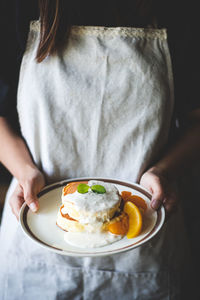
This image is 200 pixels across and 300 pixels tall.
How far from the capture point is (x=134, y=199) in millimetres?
910

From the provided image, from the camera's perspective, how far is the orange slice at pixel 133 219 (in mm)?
784

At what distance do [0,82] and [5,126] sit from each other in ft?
0.60

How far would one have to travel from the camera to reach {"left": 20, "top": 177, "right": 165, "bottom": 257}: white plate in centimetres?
73

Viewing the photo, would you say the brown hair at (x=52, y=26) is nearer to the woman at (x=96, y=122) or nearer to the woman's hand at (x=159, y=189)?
the woman at (x=96, y=122)

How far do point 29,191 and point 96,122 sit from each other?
0.34 metres

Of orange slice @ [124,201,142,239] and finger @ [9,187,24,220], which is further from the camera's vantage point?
finger @ [9,187,24,220]

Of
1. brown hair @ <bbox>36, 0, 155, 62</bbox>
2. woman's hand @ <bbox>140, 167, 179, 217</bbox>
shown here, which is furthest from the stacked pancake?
brown hair @ <bbox>36, 0, 155, 62</bbox>

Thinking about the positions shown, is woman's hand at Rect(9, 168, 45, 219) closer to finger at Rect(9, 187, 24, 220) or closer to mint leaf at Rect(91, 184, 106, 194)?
finger at Rect(9, 187, 24, 220)

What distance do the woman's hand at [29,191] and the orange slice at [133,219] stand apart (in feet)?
0.93

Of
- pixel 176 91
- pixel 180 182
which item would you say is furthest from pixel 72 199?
pixel 180 182

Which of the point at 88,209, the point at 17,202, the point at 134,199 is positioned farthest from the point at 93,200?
the point at 17,202

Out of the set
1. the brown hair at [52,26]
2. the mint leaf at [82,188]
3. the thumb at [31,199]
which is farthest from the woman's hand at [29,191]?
the brown hair at [52,26]

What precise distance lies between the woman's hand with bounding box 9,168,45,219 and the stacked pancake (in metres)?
0.09

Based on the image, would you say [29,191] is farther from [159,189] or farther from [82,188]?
[159,189]
